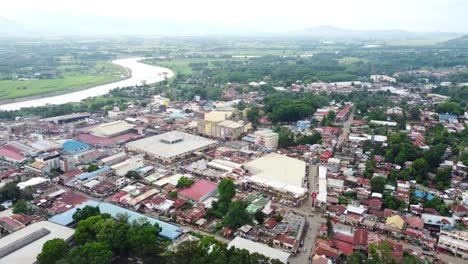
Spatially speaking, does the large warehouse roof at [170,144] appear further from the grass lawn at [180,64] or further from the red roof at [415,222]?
the grass lawn at [180,64]

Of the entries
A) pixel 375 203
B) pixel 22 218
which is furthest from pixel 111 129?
pixel 375 203

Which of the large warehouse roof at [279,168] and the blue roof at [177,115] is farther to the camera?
the blue roof at [177,115]

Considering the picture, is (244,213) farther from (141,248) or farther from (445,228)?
(445,228)

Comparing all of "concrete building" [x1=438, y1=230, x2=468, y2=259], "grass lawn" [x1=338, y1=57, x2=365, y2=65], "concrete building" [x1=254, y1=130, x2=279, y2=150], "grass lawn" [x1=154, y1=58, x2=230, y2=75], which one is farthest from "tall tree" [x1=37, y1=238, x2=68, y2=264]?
"grass lawn" [x1=338, y1=57, x2=365, y2=65]

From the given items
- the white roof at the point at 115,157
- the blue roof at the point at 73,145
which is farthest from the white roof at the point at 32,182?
the blue roof at the point at 73,145

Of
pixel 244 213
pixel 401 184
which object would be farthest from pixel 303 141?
pixel 244 213
